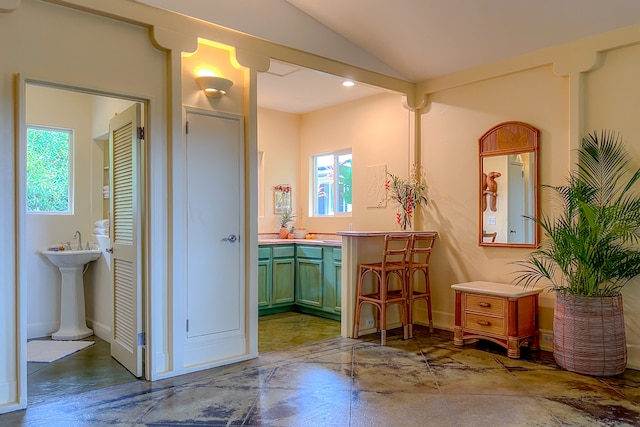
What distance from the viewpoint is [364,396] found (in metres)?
2.95

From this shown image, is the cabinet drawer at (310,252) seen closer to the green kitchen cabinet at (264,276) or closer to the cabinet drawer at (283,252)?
the cabinet drawer at (283,252)

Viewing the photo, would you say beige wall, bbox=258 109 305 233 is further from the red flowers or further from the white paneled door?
the white paneled door

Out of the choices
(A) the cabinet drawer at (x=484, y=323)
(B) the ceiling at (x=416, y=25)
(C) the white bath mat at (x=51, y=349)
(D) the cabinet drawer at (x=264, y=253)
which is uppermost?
(B) the ceiling at (x=416, y=25)

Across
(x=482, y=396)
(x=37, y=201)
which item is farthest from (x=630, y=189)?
(x=37, y=201)

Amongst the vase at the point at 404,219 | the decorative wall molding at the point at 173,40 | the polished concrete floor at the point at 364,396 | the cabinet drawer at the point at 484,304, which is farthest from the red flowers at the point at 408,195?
the decorative wall molding at the point at 173,40

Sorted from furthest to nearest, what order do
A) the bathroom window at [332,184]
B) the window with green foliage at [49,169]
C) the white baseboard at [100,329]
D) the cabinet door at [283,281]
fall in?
the bathroom window at [332,184], the cabinet door at [283,281], the window with green foliage at [49,169], the white baseboard at [100,329]

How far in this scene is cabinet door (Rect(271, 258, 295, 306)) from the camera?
214 inches

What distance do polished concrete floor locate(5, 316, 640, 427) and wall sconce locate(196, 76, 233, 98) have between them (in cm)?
208

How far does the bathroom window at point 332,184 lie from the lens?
6.04 meters

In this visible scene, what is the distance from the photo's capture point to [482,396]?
9.65 ft

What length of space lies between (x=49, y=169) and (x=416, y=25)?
389 cm

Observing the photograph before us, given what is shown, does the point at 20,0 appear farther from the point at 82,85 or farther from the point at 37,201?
the point at 37,201

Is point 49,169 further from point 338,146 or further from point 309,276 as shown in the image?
point 338,146

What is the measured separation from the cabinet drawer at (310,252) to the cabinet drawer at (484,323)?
6.03ft
